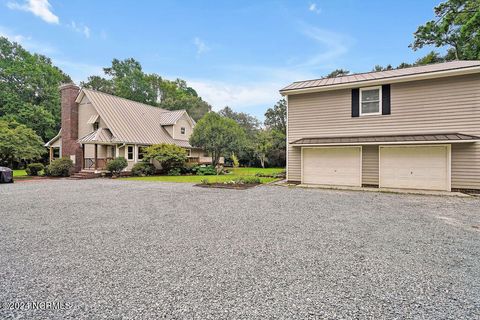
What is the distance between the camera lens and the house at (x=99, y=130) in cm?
1722

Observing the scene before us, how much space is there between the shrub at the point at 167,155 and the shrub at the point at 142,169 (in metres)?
0.62

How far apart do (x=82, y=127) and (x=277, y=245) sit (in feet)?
68.4

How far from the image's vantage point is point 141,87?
121 ft

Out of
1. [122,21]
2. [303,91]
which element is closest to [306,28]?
[303,91]

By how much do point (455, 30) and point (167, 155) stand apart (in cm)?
2541

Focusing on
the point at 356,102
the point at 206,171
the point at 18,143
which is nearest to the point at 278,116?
the point at 206,171

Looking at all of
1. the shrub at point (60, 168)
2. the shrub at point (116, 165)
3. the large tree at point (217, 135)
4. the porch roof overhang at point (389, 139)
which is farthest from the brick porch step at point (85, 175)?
the porch roof overhang at point (389, 139)

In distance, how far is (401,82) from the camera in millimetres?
10180

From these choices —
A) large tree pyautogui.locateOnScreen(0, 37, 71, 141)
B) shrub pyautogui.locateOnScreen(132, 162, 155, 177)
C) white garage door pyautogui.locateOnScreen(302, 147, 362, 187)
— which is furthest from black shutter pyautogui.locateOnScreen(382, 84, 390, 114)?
large tree pyautogui.locateOnScreen(0, 37, 71, 141)

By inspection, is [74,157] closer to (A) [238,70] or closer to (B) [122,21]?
(B) [122,21]

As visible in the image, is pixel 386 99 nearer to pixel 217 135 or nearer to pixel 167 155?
pixel 217 135

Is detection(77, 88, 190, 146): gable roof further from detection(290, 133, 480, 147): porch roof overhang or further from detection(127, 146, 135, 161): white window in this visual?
detection(290, 133, 480, 147): porch roof overhang

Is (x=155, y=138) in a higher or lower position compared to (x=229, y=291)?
higher

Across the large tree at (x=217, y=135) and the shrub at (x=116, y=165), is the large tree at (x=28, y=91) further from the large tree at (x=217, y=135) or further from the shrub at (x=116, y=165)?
the large tree at (x=217, y=135)
